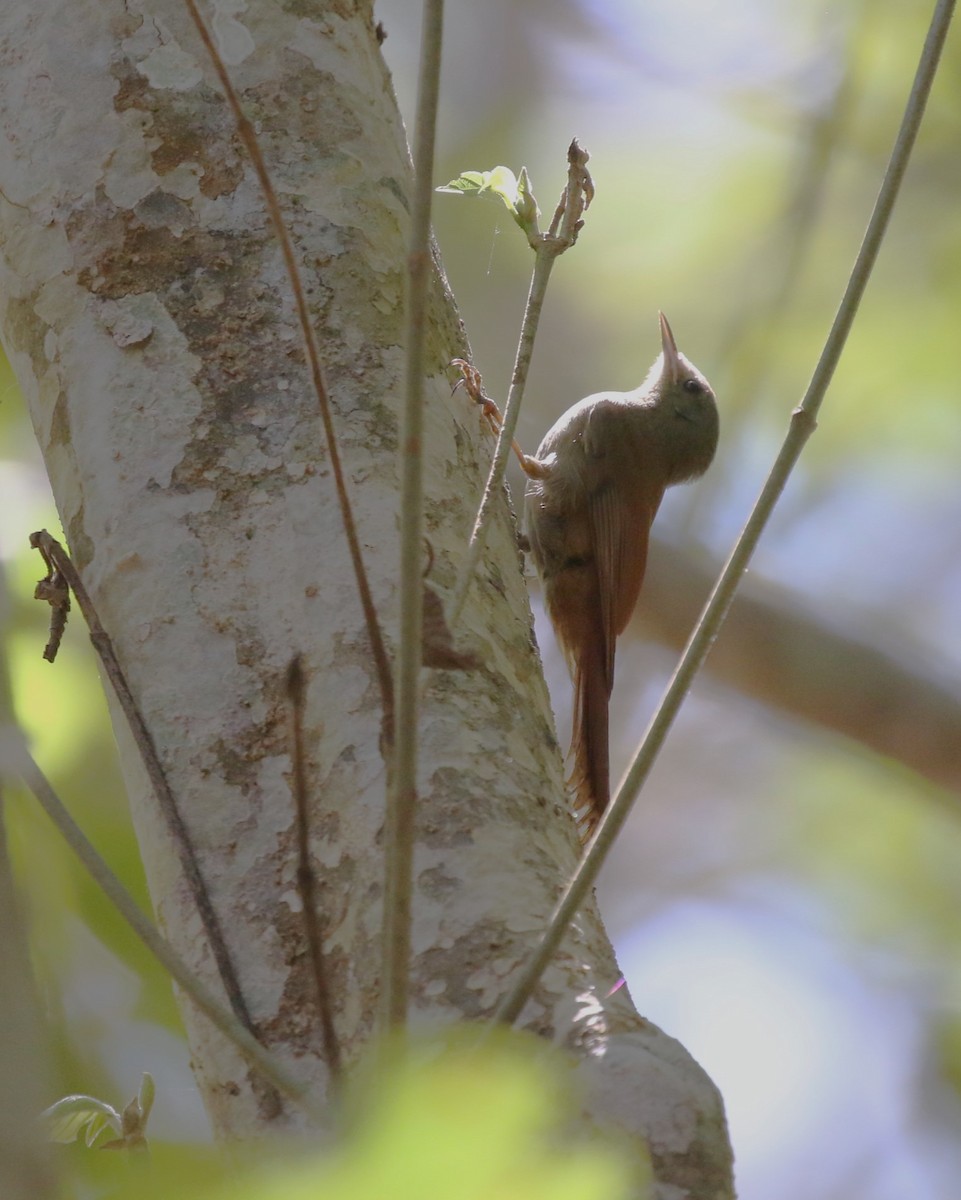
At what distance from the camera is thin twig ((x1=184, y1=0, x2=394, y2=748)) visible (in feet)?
4.02

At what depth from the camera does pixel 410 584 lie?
100 centimetres

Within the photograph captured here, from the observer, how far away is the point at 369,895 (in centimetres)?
132

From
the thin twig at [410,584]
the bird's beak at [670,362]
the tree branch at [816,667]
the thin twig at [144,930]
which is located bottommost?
the thin twig at [144,930]

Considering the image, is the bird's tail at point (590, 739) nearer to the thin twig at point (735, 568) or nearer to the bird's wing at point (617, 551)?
the bird's wing at point (617, 551)

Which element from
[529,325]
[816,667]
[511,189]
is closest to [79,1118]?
[529,325]

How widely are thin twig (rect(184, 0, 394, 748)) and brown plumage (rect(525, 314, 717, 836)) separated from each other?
2.34 meters

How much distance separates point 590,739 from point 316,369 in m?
2.43

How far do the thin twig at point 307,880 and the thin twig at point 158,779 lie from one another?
0.08m

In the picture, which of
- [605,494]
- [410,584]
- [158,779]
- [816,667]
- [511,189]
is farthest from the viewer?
[816,667]

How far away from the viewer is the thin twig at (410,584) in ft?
3.19

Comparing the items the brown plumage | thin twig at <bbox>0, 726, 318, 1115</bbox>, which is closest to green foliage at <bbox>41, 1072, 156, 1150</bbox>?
thin twig at <bbox>0, 726, 318, 1115</bbox>

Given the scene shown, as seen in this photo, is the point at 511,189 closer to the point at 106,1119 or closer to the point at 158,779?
the point at 158,779

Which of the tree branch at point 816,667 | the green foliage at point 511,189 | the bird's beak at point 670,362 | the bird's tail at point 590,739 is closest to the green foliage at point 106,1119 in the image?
the green foliage at point 511,189

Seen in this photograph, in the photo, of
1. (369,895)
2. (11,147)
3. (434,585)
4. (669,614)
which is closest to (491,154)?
(669,614)
